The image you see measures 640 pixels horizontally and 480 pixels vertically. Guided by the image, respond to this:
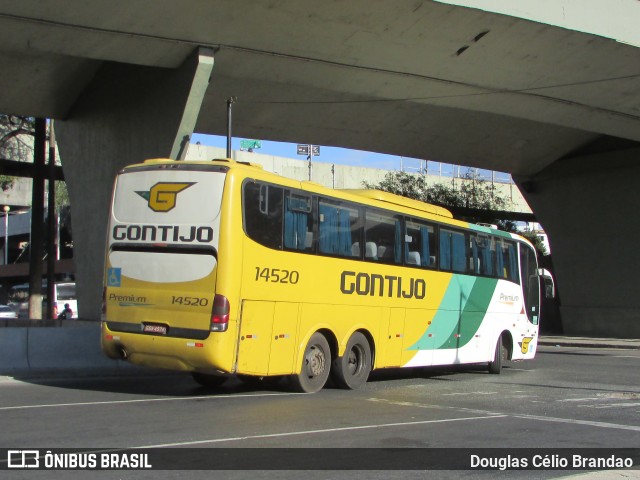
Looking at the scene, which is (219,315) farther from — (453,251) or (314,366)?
(453,251)

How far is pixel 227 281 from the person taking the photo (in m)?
11.5

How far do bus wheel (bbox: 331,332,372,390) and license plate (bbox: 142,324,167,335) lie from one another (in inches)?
136

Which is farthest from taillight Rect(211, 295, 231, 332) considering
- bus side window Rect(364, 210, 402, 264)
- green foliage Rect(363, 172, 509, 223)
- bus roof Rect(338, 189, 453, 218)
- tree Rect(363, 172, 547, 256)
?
green foliage Rect(363, 172, 509, 223)

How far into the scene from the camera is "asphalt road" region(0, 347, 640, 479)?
27.4 ft

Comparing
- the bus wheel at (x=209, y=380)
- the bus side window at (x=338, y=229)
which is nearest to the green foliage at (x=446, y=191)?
the bus side window at (x=338, y=229)

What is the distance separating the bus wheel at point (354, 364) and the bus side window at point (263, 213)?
274 cm

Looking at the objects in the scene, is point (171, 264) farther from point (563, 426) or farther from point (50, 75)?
point (50, 75)

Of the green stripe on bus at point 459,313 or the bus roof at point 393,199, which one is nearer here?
the bus roof at point 393,199

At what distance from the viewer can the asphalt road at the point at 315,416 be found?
27.4 ft

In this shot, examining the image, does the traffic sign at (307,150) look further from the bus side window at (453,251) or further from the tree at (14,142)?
the bus side window at (453,251)

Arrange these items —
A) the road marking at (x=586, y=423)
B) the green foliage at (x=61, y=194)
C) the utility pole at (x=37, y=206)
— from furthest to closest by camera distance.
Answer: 1. the green foliage at (x=61, y=194)
2. the utility pole at (x=37, y=206)
3. the road marking at (x=586, y=423)

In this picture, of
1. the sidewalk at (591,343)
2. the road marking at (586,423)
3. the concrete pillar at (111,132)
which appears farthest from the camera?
the sidewalk at (591,343)

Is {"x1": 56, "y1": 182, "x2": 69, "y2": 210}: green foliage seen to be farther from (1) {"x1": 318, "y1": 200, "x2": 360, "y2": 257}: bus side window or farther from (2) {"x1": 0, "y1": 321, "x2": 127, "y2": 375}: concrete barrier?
(1) {"x1": 318, "y1": 200, "x2": 360, "y2": 257}: bus side window

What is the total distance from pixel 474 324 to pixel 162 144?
9.21m
